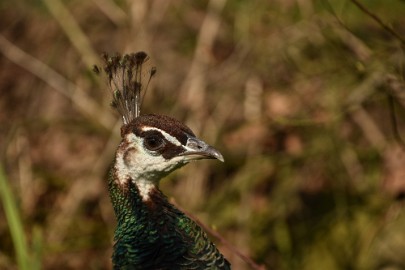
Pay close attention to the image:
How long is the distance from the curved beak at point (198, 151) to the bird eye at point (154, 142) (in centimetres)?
6

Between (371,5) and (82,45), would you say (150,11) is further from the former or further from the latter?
(371,5)

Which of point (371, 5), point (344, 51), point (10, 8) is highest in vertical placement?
point (10, 8)

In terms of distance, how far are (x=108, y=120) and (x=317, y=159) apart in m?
1.00

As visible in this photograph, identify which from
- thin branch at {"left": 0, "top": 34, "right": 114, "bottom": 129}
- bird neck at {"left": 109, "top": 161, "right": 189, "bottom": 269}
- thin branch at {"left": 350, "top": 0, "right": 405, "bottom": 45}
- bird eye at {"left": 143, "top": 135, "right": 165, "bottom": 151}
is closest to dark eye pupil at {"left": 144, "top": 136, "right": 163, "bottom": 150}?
bird eye at {"left": 143, "top": 135, "right": 165, "bottom": 151}

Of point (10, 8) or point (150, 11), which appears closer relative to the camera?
point (150, 11)

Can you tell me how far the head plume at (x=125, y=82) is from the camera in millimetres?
2480

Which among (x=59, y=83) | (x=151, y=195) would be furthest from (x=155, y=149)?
(x=59, y=83)

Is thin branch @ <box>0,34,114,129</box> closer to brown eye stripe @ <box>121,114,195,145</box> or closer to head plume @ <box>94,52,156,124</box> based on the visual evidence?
head plume @ <box>94,52,156,124</box>

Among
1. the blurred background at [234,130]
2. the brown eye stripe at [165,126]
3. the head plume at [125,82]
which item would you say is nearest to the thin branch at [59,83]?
the blurred background at [234,130]

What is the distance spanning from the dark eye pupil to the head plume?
5.5 inches

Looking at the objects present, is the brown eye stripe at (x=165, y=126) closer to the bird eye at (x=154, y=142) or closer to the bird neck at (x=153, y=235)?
the bird eye at (x=154, y=142)

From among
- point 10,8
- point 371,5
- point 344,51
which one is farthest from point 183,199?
point 10,8

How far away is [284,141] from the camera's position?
187 inches

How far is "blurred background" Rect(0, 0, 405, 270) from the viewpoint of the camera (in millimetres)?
4141
